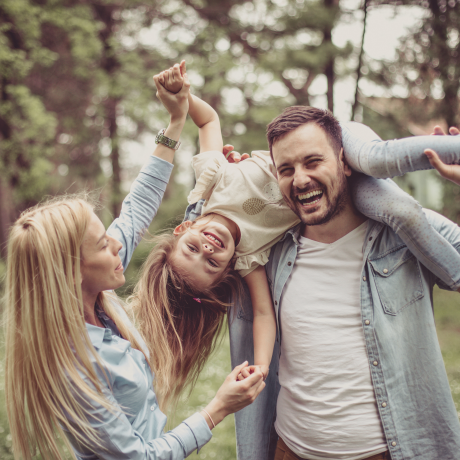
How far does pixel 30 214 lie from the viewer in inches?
69.0

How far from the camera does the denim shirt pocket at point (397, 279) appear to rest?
2.02m

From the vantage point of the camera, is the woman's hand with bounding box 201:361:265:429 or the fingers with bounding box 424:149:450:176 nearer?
the fingers with bounding box 424:149:450:176

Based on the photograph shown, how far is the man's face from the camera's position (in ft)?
6.61

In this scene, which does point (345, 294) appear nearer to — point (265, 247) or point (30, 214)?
point (265, 247)

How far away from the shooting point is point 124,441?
5.35 ft

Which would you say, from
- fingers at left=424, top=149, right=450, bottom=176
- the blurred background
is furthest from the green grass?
fingers at left=424, top=149, right=450, bottom=176

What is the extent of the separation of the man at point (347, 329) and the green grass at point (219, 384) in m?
0.85

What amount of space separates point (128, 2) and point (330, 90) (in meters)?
6.81

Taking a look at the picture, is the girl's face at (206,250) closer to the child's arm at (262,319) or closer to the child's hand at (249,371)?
the child's arm at (262,319)

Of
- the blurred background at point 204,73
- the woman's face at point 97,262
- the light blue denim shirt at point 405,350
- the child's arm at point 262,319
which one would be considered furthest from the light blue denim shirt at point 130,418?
the blurred background at point 204,73

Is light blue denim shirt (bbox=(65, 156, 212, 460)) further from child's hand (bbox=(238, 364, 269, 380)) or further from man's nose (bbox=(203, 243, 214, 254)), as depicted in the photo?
man's nose (bbox=(203, 243, 214, 254))

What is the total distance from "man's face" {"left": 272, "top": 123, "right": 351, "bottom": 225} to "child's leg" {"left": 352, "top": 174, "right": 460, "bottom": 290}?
0.18 meters

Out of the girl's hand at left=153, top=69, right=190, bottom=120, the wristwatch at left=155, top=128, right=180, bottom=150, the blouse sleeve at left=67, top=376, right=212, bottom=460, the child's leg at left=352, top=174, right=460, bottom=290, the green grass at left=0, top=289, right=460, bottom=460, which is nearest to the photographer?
the blouse sleeve at left=67, top=376, right=212, bottom=460

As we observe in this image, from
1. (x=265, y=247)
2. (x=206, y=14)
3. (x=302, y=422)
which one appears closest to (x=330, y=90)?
(x=206, y=14)
